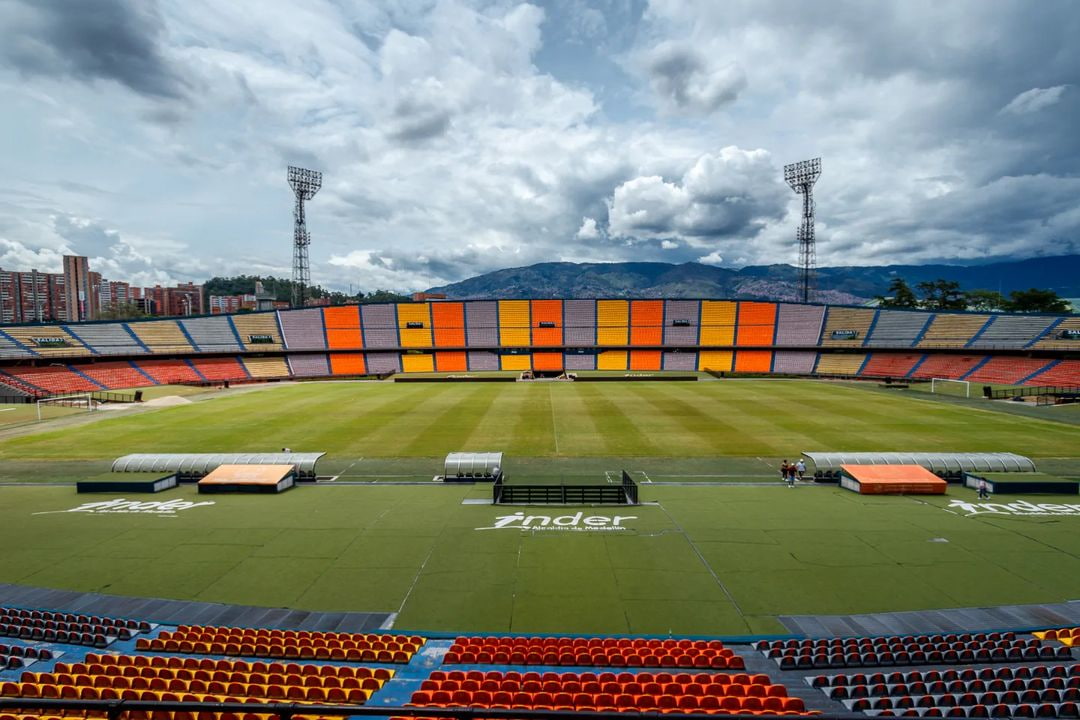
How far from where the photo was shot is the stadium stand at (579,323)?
94.2 metres

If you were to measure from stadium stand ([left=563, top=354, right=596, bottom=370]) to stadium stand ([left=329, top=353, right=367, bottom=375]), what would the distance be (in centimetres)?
3329

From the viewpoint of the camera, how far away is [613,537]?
1989 cm

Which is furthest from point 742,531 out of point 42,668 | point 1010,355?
point 1010,355

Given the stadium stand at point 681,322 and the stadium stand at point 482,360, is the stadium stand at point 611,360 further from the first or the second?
the stadium stand at point 482,360

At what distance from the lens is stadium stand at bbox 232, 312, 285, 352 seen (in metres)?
86.0

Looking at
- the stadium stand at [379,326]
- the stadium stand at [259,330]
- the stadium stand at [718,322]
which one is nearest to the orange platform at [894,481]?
the stadium stand at [718,322]

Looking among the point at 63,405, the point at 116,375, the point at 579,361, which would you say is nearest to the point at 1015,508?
the point at 579,361

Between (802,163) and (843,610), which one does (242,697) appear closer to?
(843,610)

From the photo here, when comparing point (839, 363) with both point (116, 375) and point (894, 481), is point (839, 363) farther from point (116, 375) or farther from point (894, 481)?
point (116, 375)

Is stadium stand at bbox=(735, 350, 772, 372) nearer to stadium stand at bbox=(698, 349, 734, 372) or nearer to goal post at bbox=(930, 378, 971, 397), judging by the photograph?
stadium stand at bbox=(698, 349, 734, 372)

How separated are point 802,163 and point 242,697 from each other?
101398mm

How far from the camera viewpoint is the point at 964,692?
979cm

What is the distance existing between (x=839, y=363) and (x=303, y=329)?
87305mm

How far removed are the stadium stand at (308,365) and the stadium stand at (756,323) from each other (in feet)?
220
